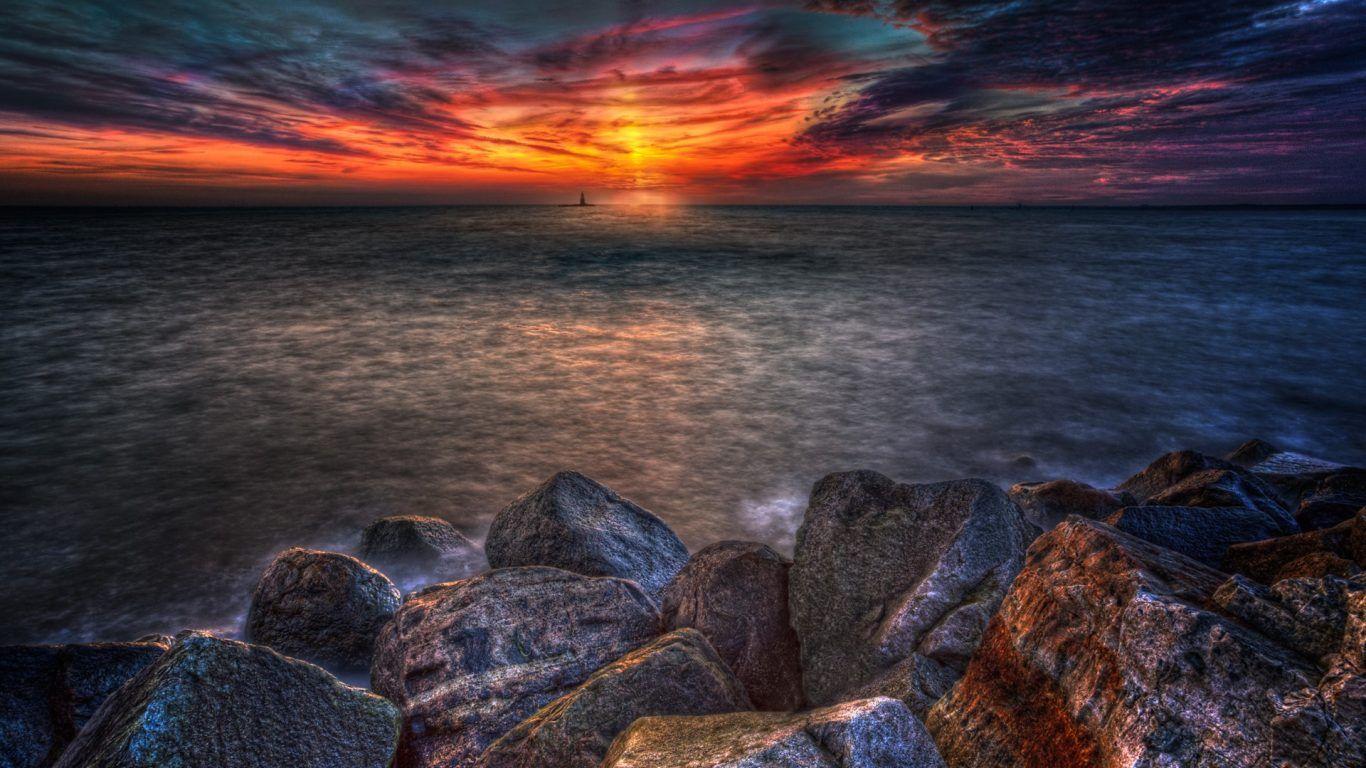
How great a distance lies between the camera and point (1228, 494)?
5488 mm

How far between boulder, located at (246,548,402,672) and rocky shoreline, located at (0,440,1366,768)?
0.02 metres

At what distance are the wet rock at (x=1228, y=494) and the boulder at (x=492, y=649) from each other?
4270 mm

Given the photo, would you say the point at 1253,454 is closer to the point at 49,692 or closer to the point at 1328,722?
the point at 1328,722

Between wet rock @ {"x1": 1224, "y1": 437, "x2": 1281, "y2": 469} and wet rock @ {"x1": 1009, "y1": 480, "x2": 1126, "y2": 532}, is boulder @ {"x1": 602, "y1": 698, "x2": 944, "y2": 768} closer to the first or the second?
wet rock @ {"x1": 1009, "y1": 480, "x2": 1126, "y2": 532}

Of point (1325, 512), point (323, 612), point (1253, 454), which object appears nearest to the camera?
point (1325, 512)

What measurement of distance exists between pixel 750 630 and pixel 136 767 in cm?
347

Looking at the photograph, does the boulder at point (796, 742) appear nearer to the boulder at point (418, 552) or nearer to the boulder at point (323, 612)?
the boulder at point (323, 612)

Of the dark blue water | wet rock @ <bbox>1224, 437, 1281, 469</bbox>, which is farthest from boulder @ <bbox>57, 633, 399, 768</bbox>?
wet rock @ <bbox>1224, 437, 1281, 469</bbox>

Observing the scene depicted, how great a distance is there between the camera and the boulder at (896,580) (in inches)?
158

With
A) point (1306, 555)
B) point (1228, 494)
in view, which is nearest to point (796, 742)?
point (1306, 555)

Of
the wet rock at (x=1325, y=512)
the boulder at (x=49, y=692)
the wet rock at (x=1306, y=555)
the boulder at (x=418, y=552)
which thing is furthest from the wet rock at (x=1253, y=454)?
the boulder at (x=49, y=692)

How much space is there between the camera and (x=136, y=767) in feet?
8.97

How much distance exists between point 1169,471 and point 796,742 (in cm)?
728

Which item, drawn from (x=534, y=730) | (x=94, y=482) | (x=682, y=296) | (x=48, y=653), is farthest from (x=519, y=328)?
(x=534, y=730)
